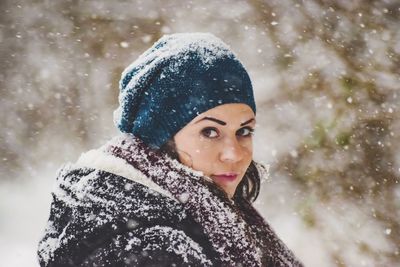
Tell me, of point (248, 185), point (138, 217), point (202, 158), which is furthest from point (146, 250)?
point (248, 185)

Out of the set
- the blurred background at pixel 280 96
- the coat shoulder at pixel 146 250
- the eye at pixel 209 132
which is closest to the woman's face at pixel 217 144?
the eye at pixel 209 132

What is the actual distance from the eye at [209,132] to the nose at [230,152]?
0.05m

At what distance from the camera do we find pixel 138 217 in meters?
1.38

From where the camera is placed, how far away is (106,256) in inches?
52.9

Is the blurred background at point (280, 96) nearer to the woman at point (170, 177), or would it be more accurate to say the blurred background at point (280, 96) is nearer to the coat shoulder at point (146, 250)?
the woman at point (170, 177)

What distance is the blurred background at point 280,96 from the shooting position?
5883 mm

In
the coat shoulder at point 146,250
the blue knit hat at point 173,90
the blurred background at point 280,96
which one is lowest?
the blurred background at point 280,96

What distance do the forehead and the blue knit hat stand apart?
0.06ft

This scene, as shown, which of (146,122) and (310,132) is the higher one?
(146,122)

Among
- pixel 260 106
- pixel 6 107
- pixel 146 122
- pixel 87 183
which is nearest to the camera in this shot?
pixel 87 183

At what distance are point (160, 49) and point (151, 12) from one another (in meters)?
4.78

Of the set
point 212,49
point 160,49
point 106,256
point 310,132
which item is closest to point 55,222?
point 106,256

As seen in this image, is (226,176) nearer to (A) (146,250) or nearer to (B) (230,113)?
(B) (230,113)

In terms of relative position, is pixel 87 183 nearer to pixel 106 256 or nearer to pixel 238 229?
pixel 106 256
